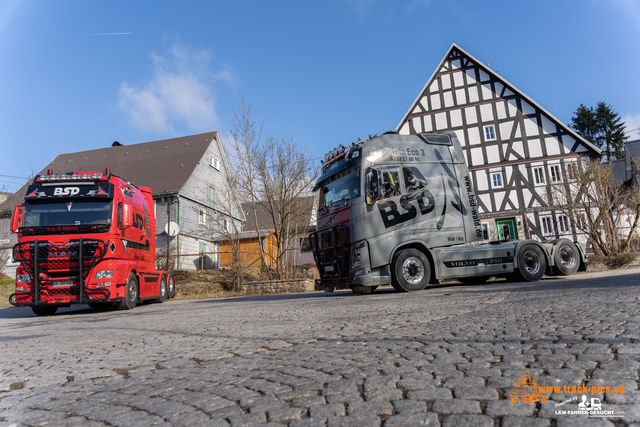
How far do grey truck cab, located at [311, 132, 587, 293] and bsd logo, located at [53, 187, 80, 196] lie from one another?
617 cm

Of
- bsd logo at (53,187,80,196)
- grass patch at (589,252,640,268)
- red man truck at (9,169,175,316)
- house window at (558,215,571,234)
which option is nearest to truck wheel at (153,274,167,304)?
red man truck at (9,169,175,316)

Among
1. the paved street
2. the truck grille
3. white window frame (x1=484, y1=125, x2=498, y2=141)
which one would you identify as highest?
white window frame (x1=484, y1=125, x2=498, y2=141)

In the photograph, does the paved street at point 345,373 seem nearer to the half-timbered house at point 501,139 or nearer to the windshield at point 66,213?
the windshield at point 66,213

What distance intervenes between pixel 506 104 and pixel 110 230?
27.3 metres

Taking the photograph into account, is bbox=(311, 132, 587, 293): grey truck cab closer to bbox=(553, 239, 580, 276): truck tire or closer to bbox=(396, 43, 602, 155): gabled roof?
bbox=(553, 239, 580, 276): truck tire

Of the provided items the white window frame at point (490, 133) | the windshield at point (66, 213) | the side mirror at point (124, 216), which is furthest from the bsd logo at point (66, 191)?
the white window frame at point (490, 133)

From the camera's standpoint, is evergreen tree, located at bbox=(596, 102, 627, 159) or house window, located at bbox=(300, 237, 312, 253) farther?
evergreen tree, located at bbox=(596, 102, 627, 159)

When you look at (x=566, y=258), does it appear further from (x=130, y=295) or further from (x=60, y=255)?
(x=60, y=255)

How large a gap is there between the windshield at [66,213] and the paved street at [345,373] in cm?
599

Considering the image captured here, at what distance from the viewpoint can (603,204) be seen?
18.4m

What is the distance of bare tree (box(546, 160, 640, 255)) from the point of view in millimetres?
17844

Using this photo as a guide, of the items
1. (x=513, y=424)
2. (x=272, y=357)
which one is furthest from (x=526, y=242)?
(x=513, y=424)

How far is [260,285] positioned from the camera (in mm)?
16594

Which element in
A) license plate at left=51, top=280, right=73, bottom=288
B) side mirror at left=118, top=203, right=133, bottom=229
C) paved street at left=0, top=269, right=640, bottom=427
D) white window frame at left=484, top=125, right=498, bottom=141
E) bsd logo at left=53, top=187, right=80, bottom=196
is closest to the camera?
paved street at left=0, top=269, right=640, bottom=427
